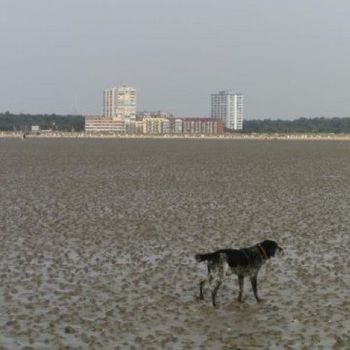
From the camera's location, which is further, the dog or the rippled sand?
the dog

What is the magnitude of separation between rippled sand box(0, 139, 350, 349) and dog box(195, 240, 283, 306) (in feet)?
1.05

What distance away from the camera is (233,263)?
428 inches

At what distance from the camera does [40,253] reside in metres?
15.3

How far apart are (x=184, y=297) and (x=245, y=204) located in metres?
13.9

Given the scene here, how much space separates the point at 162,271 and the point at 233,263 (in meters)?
2.88

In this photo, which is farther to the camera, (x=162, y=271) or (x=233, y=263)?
(x=162, y=271)

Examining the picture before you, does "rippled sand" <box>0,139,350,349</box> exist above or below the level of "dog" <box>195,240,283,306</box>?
below

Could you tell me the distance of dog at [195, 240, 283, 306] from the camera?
1077cm

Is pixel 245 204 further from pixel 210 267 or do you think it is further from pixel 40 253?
pixel 210 267

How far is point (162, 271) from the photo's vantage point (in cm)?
1346

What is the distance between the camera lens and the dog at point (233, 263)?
1077 cm

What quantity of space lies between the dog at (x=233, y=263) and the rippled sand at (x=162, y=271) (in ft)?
1.05

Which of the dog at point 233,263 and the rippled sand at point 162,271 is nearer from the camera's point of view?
the rippled sand at point 162,271

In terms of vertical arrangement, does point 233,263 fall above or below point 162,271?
above
